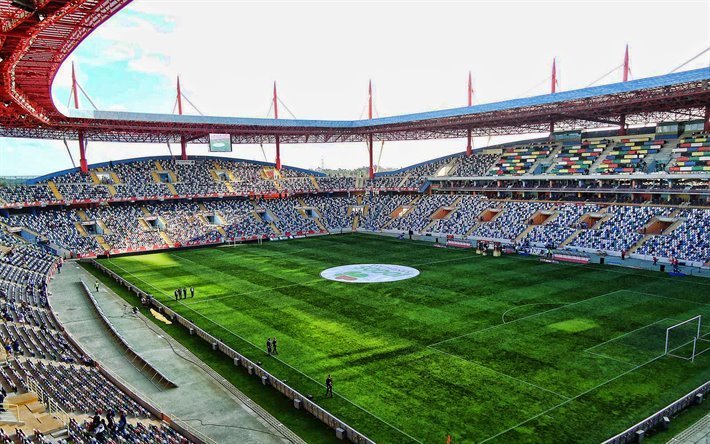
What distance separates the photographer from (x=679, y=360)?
21859 millimetres

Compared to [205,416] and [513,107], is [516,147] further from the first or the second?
[205,416]

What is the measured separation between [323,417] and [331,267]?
26873 millimetres

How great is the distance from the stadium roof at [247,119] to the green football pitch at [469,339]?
15.4 meters

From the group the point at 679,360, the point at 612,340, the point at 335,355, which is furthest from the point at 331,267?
the point at 679,360

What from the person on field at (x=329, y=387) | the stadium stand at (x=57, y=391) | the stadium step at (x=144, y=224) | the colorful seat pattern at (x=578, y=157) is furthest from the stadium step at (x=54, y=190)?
the colorful seat pattern at (x=578, y=157)

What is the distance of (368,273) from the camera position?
135ft

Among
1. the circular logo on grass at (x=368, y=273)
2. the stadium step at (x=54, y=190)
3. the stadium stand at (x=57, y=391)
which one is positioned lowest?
the circular logo on grass at (x=368, y=273)

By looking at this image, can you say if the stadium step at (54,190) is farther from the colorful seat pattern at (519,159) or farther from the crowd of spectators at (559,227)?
the colorful seat pattern at (519,159)

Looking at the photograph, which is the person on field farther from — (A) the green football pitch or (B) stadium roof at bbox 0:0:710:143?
(B) stadium roof at bbox 0:0:710:143

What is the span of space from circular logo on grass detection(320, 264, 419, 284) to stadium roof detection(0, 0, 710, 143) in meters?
22.8

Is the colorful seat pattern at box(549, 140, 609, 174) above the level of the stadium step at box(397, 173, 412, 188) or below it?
above

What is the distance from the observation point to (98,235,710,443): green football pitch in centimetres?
1775

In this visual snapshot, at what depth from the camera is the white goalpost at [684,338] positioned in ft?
73.6

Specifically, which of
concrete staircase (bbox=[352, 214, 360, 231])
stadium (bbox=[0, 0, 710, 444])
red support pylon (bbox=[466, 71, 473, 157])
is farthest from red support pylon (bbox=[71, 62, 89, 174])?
red support pylon (bbox=[466, 71, 473, 157])
